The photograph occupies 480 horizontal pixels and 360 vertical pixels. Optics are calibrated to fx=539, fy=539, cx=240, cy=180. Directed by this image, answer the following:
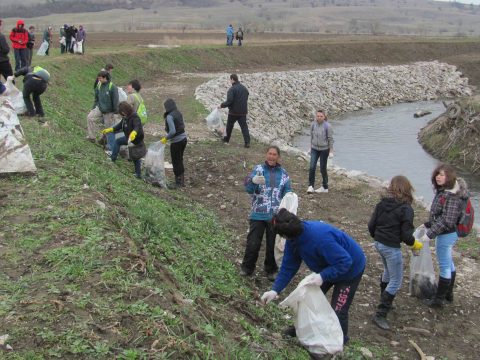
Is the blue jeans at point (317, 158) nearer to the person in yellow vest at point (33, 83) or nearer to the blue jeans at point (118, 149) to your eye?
the blue jeans at point (118, 149)

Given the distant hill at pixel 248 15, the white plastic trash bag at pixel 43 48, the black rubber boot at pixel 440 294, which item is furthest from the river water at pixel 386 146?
the distant hill at pixel 248 15

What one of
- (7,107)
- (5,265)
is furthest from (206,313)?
(7,107)

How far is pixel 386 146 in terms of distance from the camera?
21.7m

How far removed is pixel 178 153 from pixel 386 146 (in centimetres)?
1339

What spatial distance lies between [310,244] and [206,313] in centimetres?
113

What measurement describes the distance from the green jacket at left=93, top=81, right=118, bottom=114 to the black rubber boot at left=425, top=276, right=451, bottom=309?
6862mm

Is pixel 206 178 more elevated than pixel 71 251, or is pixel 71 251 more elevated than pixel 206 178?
pixel 71 251

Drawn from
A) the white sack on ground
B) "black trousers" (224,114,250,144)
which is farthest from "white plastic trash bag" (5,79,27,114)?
"black trousers" (224,114,250,144)

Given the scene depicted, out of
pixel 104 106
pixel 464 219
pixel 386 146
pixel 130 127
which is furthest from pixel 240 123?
pixel 386 146

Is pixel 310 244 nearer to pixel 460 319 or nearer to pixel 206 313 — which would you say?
pixel 206 313

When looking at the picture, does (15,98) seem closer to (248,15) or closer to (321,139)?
(321,139)

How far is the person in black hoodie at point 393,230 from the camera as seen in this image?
587cm

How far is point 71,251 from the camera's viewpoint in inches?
206

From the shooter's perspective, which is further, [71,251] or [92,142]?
[92,142]
